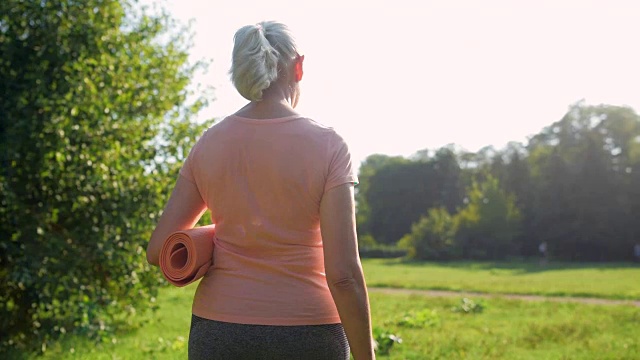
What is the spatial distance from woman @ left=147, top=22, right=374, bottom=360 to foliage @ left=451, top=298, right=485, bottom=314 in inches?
527

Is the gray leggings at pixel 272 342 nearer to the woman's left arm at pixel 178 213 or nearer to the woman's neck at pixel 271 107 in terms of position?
the woman's left arm at pixel 178 213

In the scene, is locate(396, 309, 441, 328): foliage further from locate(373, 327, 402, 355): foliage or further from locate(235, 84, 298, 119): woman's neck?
locate(235, 84, 298, 119): woman's neck

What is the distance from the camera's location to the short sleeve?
224 centimetres

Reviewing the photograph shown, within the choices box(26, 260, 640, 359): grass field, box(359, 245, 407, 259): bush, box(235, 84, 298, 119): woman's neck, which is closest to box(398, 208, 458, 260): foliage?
box(359, 245, 407, 259): bush

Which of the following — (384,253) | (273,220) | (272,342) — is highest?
(273,220)

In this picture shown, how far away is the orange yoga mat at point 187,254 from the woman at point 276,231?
4 cm

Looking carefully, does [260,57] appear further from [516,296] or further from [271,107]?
[516,296]

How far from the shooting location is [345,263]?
2209 millimetres

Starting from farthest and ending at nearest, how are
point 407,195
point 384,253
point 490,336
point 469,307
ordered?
point 407,195
point 384,253
point 469,307
point 490,336

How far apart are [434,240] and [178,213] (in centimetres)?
6509

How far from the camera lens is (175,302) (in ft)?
60.3

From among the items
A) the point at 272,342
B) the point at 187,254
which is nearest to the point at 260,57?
the point at 187,254

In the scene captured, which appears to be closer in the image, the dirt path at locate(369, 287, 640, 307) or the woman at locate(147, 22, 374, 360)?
the woman at locate(147, 22, 374, 360)

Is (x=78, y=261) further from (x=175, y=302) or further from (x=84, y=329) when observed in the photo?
(x=175, y=302)
